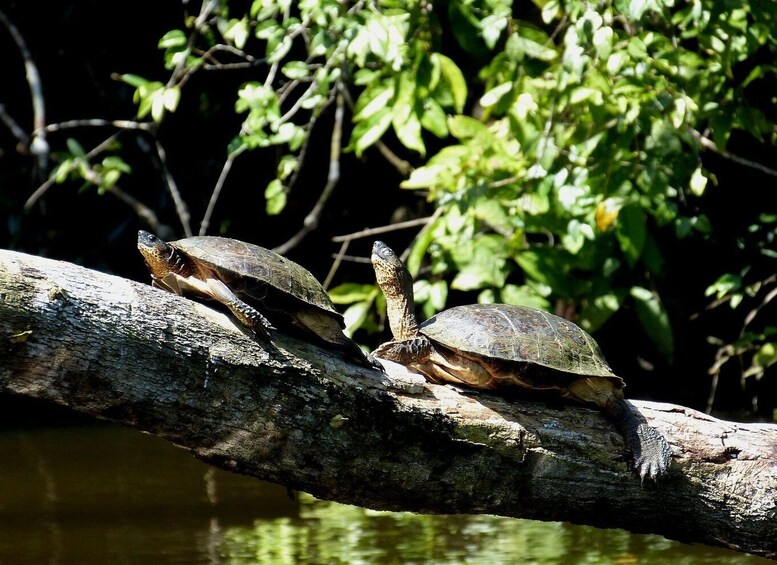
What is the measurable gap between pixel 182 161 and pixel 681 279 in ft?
11.2

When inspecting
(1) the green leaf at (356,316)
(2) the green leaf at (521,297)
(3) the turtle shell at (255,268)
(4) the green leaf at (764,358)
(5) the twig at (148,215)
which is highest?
(3) the turtle shell at (255,268)

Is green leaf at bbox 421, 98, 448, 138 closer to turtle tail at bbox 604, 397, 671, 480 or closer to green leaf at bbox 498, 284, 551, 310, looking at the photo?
green leaf at bbox 498, 284, 551, 310

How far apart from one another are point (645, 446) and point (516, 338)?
41 cm

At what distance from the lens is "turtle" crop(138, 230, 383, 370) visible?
2.36 meters

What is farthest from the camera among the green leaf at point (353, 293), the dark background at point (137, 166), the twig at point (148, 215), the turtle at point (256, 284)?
the dark background at point (137, 166)

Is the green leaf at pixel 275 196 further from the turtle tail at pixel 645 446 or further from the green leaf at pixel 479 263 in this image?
the turtle tail at pixel 645 446

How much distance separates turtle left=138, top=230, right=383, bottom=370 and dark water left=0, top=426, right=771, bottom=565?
4.24ft

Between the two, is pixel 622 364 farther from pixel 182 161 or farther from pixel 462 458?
pixel 462 458

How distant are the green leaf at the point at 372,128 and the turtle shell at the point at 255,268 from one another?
212 cm

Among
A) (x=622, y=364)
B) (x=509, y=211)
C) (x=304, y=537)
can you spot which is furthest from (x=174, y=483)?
(x=622, y=364)

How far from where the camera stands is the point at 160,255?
95.0 inches

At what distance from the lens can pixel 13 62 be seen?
6820 mm

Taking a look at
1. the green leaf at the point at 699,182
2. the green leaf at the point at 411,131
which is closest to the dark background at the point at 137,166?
the green leaf at the point at 411,131

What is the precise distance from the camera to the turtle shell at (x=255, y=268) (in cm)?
236
